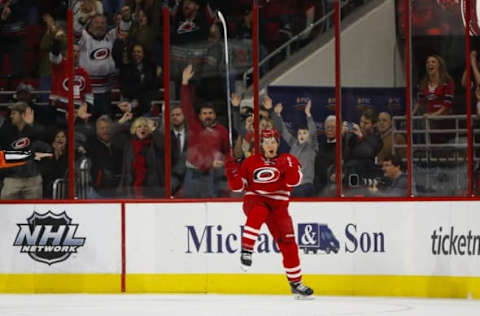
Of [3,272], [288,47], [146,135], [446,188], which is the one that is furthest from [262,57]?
[3,272]

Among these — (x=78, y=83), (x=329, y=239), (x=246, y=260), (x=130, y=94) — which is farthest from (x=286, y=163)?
(x=78, y=83)

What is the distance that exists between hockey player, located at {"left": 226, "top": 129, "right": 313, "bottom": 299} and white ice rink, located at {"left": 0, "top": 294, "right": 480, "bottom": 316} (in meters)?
0.35

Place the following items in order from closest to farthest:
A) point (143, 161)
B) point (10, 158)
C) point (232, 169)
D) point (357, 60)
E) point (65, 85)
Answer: point (10, 158), point (232, 169), point (357, 60), point (143, 161), point (65, 85)

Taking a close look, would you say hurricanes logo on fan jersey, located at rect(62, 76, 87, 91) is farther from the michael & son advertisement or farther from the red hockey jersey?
the red hockey jersey

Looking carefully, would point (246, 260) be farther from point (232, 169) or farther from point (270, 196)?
point (232, 169)

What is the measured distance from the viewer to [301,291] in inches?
465

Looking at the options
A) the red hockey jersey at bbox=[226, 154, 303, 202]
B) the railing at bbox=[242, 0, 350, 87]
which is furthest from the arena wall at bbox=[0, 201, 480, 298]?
the railing at bbox=[242, 0, 350, 87]

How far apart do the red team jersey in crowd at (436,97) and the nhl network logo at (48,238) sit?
3.44m

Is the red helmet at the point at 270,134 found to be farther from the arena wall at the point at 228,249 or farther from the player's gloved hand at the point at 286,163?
the arena wall at the point at 228,249

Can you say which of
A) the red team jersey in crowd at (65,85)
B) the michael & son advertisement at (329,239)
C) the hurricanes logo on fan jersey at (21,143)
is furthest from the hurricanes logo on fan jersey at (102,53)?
the michael & son advertisement at (329,239)

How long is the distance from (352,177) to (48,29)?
3.25 m

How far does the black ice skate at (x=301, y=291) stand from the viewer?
1179 cm

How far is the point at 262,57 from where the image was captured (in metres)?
13.0

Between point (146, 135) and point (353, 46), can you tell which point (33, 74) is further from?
point (353, 46)
